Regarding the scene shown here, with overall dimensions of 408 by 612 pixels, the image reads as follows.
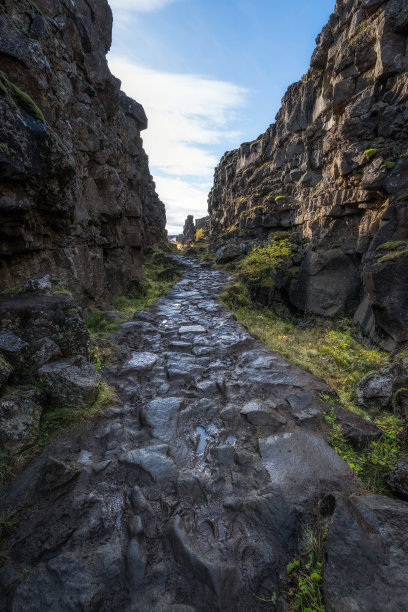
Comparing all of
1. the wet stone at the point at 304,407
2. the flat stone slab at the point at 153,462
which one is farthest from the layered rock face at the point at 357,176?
the flat stone slab at the point at 153,462

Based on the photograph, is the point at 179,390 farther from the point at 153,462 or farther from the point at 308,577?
the point at 308,577

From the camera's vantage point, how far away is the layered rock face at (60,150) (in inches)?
209

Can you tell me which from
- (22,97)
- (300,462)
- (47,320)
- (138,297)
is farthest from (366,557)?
(138,297)

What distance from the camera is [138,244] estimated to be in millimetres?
16250

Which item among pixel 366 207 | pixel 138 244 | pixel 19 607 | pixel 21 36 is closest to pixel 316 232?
pixel 366 207

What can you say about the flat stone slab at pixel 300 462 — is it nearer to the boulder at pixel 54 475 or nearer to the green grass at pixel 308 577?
the green grass at pixel 308 577

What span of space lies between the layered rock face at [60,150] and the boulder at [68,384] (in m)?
2.72

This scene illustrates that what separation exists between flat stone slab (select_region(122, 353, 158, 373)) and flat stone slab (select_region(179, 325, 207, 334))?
199cm

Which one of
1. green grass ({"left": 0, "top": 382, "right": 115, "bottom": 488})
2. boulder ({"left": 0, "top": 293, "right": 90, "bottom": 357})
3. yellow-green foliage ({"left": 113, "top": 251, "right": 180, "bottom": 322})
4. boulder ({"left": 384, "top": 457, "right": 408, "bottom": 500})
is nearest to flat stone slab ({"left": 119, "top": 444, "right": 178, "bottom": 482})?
green grass ({"left": 0, "top": 382, "right": 115, "bottom": 488})

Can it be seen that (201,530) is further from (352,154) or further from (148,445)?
(352,154)

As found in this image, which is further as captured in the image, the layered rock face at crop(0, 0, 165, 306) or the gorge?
the layered rock face at crop(0, 0, 165, 306)

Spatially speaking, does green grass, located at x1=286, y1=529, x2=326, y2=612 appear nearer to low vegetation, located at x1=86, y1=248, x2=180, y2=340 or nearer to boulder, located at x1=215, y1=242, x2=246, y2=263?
low vegetation, located at x1=86, y1=248, x2=180, y2=340

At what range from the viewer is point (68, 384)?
4406 millimetres

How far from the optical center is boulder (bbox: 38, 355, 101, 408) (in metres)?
4.30
